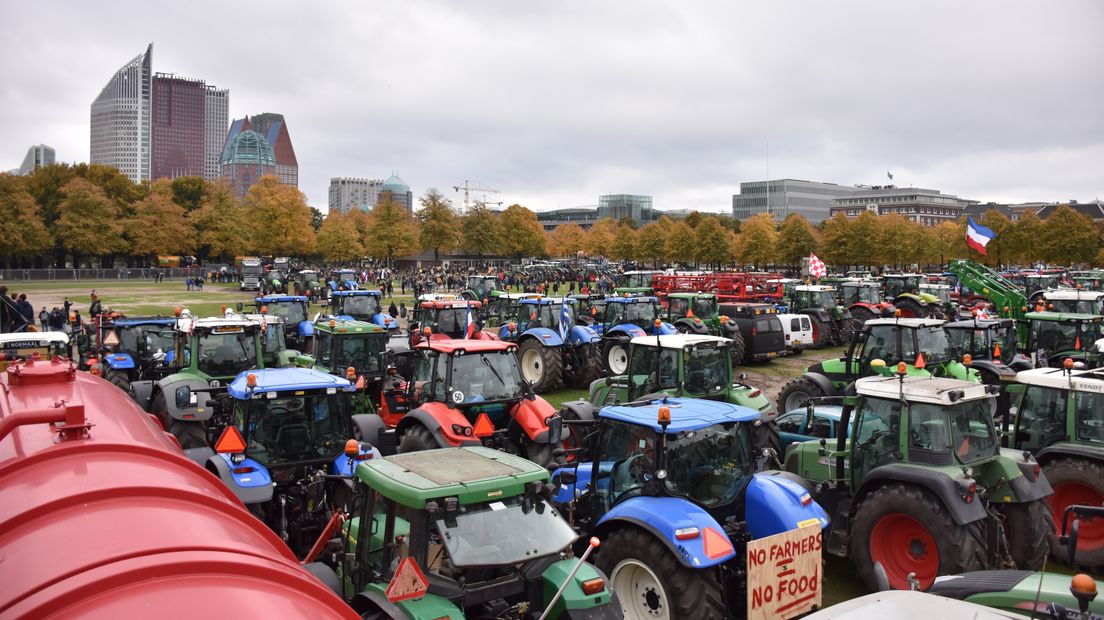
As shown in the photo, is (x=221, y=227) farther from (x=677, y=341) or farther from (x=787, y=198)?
(x=787, y=198)

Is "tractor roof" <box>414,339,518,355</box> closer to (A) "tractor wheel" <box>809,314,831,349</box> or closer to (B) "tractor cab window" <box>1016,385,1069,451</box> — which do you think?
(B) "tractor cab window" <box>1016,385,1069,451</box>

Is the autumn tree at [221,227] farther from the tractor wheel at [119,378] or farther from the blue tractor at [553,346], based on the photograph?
the tractor wheel at [119,378]

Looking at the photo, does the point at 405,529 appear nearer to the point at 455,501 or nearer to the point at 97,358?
the point at 455,501

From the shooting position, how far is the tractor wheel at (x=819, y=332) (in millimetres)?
24172

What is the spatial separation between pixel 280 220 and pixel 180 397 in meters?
55.6

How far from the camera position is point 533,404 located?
9430 mm

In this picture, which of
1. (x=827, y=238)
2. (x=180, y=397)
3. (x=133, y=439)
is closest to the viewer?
(x=133, y=439)

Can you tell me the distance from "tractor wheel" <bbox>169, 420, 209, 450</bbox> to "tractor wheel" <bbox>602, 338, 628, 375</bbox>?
31.3 feet

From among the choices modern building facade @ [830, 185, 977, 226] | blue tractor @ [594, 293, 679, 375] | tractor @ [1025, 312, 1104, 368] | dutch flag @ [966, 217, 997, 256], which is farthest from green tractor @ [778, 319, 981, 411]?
modern building facade @ [830, 185, 977, 226]

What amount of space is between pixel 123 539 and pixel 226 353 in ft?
31.9

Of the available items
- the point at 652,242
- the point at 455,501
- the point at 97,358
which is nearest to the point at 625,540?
the point at 455,501

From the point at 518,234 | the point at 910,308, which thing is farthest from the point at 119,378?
the point at 518,234

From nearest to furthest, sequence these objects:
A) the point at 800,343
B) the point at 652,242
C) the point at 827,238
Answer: the point at 800,343, the point at 827,238, the point at 652,242

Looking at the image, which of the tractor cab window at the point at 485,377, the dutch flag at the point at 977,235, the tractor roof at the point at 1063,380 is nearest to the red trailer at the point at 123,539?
the tractor cab window at the point at 485,377
